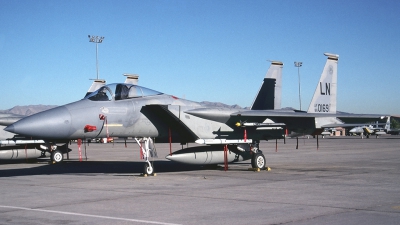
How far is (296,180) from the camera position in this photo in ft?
37.3

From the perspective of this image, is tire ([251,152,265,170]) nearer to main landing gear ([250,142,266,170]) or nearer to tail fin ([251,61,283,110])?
main landing gear ([250,142,266,170])

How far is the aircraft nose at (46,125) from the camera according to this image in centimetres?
1079

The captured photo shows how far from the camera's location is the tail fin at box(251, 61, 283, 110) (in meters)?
17.8

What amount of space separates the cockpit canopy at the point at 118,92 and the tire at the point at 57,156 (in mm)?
8133

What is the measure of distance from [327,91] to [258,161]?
4.18 meters

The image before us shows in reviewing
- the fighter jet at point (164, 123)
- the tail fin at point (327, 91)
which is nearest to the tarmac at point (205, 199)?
the fighter jet at point (164, 123)

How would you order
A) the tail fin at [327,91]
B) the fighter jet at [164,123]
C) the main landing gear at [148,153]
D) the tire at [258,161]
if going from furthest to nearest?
the tail fin at [327,91] → the tire at [258,161] → the main landing gear at [148,153] → the fighter jet at [164,123]

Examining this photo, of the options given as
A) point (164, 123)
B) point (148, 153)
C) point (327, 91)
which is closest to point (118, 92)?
point (164, 123)

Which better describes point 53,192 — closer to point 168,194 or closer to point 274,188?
point 168,194

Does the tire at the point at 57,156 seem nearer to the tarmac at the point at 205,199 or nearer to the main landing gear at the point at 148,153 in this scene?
the tarmac at the point at 205,199

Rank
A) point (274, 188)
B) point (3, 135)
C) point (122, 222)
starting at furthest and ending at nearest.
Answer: point (3, 135) < point (274, 188) < point (122, 222)

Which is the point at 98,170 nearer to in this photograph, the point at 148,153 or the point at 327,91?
the point at 148,153

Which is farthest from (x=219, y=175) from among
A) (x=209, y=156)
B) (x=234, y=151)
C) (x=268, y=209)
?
(x=268, y=209)

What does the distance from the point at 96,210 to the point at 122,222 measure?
1163mm
